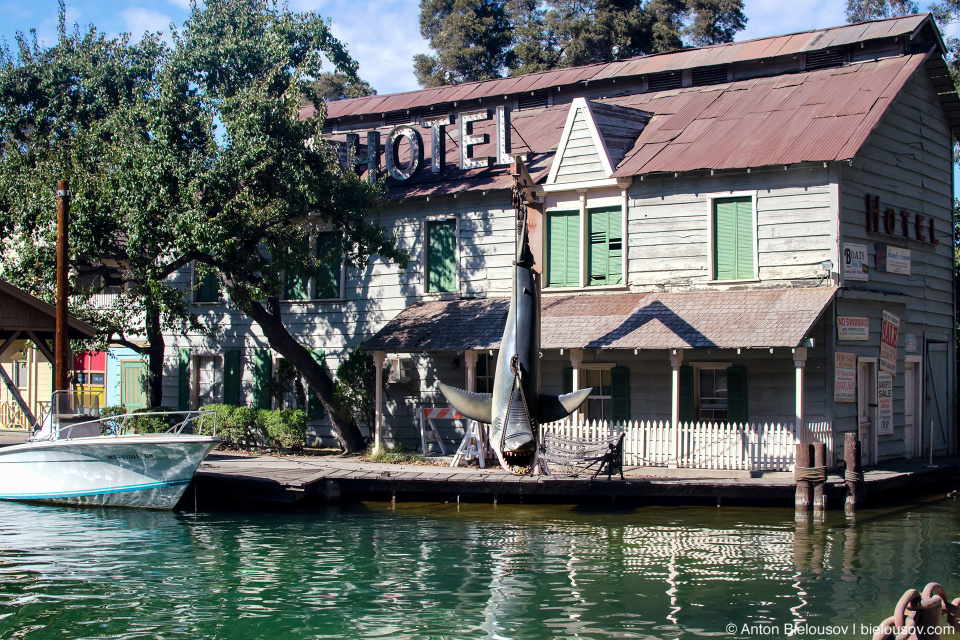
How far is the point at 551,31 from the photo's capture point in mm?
47469

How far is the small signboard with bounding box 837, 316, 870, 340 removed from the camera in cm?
1997

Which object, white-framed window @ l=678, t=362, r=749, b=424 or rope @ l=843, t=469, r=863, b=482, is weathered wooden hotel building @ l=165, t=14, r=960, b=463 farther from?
rope @ l=843, t=469, r=863, b=482

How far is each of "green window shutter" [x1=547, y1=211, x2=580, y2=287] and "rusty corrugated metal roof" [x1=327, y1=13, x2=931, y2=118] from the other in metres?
7.05

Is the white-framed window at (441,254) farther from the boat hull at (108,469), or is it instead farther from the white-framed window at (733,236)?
the boat hull at (108,469)

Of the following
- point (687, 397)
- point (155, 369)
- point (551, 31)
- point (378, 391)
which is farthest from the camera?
point (551, 31)

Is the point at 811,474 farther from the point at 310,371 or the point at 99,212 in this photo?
the point at 99,212

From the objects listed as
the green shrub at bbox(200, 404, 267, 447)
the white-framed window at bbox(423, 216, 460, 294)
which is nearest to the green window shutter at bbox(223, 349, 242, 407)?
the green shrub at bbox(200, 404, 267, 447)

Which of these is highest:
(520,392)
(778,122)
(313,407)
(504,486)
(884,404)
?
(778,122)

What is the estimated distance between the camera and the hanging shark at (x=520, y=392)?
A: 1330 cm

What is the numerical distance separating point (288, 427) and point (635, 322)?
9.19 meters

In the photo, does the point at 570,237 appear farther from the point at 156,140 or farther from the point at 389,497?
the point at 156,140

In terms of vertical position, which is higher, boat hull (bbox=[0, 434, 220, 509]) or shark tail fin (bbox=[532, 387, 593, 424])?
shark tail fin (bbox=[532, 387, 593, 424])

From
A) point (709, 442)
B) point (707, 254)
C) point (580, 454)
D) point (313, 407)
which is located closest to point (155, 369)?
point (313, 407)

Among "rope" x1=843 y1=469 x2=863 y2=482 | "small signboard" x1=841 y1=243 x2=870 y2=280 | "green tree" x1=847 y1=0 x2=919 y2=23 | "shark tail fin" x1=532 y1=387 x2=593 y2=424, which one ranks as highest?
"green tree" x1=847 y1=0 x2=919 y2=23
